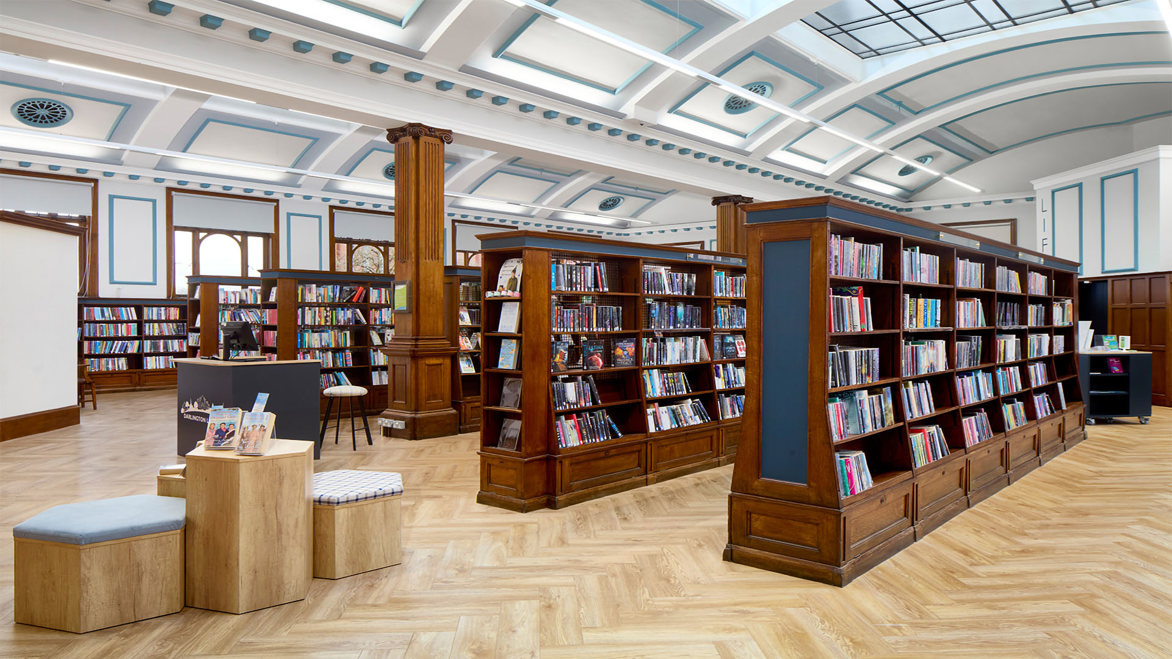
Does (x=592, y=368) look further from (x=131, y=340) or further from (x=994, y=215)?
(x=994, y=215)

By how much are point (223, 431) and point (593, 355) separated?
2801mm

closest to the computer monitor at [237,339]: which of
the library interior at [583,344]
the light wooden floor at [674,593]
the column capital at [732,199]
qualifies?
the library interior at [583,344]

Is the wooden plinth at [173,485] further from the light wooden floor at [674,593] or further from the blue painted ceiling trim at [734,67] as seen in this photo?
the blue painted ceiling trim at [734,67]

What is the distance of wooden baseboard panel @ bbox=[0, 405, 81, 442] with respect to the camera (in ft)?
24.1

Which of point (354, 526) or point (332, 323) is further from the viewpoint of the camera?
point (332, 323)

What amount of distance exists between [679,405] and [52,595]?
452cm

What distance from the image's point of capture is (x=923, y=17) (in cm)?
896

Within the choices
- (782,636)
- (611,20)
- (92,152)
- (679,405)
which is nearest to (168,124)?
(92,152)

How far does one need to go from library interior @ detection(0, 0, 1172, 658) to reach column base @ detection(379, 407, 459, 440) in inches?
1.6

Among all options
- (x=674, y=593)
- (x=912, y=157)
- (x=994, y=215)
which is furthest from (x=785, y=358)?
(x=994, y=215)

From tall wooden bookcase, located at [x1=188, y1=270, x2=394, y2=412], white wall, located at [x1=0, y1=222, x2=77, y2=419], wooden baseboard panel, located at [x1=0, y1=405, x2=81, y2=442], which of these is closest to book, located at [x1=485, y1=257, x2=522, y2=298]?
tall wooden bookcase, located at [x1=188, y1=270, x2=394, y2=412]

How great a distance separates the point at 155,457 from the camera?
21.6 ft

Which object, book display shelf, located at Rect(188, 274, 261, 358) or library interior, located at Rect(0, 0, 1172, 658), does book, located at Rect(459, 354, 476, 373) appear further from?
book display shelf, located at Rect(188, 274, 261, 358)

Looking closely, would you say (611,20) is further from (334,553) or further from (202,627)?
(202,627)
